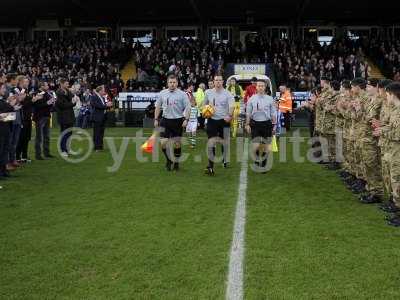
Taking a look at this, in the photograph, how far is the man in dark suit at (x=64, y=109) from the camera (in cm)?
1600

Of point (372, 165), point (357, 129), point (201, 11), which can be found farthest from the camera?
point (201, 11)

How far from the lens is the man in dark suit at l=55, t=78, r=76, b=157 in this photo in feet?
52.5

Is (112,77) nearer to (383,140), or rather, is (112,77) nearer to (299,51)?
(299,51)

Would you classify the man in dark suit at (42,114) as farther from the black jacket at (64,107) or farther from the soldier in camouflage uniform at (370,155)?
the soldier in camouflage uniform at (370,155)

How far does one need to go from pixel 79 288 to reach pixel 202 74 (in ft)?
86.1

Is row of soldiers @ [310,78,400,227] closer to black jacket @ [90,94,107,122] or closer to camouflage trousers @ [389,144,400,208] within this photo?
camouflage trousers @ [389,144,400,208]

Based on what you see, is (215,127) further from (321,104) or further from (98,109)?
(98,109)

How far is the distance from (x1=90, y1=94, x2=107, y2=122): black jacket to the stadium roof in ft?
68.5

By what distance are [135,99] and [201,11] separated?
14.6 meters

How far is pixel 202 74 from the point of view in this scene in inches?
1244

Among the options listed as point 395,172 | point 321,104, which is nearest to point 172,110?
point 321,104

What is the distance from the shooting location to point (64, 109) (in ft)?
52.6

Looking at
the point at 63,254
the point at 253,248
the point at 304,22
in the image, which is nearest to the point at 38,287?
the point at 63,254

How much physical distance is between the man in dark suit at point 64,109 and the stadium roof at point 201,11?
22.1 m
